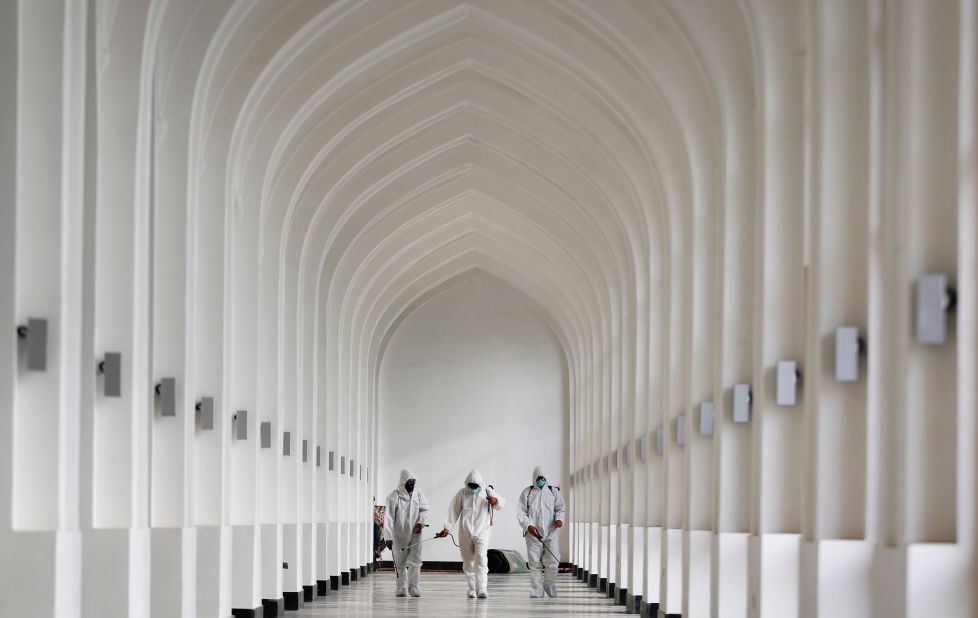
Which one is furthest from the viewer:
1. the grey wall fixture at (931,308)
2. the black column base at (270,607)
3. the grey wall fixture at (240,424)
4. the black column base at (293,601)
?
the black column base at (293,601)

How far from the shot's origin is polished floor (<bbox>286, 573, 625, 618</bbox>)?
655 inches

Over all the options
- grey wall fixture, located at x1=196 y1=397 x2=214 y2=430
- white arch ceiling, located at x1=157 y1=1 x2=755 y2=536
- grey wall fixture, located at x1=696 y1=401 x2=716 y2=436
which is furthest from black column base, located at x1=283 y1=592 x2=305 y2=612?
grey wall fixture, located at x1=696 y1=401 x2=716 y2=436

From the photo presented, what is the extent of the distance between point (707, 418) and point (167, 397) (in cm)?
498

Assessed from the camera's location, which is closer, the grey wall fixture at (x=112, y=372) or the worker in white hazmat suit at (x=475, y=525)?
the grey wall fixture at (x=112, y=372)

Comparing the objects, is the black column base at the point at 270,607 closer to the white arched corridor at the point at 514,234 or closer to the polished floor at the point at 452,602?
the white arched corridor at the point at 514,234

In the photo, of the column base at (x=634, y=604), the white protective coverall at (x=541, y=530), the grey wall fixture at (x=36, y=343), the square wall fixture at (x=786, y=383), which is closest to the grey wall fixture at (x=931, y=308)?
the square wall fixture at (x=786, y=383)

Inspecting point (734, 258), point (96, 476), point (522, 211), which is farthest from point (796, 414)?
point (522, 211)

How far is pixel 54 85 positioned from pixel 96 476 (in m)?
3.17

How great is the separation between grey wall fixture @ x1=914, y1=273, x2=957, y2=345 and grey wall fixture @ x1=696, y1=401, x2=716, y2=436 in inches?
255

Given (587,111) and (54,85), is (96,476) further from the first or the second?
(587,111)

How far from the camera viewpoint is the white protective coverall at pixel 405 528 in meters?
21.1

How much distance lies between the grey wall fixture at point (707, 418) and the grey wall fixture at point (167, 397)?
4.86 meters

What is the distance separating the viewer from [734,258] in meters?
12.2

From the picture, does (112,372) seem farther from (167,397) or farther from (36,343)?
(36,343)
